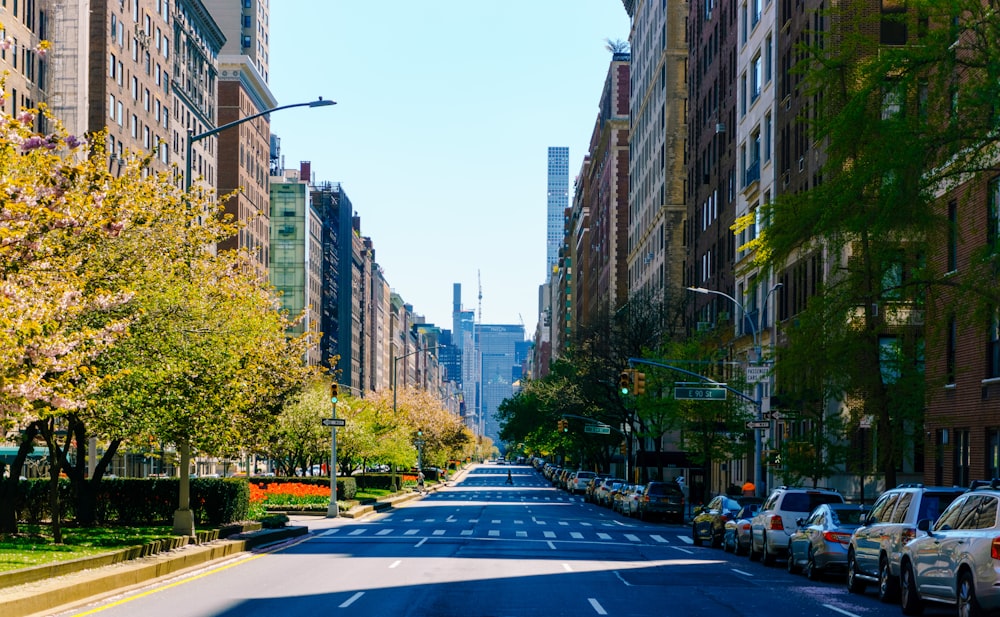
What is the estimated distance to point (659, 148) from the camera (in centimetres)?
11869

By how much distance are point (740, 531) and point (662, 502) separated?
75.8ft

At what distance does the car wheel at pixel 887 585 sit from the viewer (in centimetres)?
2261

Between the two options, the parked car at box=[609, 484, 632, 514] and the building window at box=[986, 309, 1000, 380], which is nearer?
the building window at box=[986, 309, 1000, 380]

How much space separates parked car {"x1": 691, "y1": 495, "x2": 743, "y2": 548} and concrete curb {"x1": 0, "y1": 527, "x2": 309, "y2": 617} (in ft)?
47.2

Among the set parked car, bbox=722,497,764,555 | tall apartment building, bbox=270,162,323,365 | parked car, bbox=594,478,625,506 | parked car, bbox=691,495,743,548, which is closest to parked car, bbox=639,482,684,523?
parked car, bbox=594,478,625,506

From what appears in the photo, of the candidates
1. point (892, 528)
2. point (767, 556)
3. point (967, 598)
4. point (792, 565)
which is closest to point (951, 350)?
point (767, 556)

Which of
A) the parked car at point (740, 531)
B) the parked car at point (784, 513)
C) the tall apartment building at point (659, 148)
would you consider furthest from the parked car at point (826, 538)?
the tall apartment building at point (659, 148)

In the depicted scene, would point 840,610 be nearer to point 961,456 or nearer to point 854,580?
point 854,580

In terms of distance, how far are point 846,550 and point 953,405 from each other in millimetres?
14257

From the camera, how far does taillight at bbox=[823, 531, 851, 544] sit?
27562mm

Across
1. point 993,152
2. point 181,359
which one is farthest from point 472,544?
point 993,152

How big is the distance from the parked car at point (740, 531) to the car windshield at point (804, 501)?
3.75m

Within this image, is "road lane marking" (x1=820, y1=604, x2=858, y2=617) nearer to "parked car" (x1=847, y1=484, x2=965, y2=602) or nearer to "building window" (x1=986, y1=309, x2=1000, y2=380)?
"parked car" (x1=847, y1=484, x2=965, y2=602)

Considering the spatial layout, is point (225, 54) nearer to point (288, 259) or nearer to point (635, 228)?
point (288, 259)
